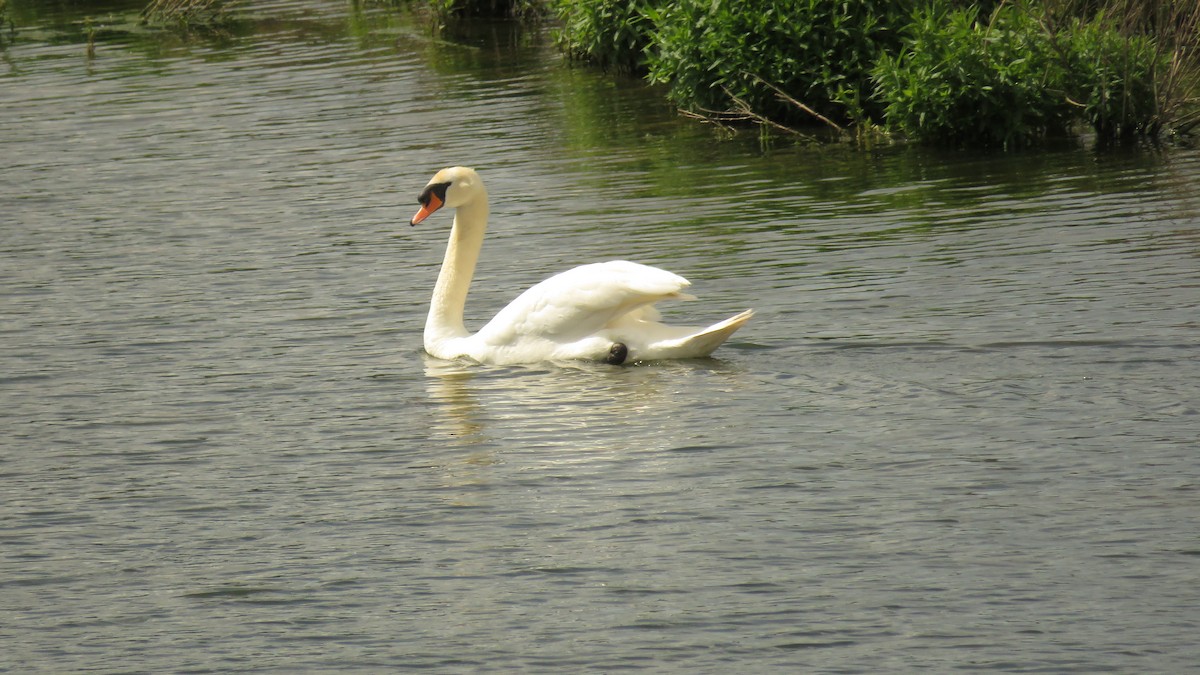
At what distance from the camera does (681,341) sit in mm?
9859

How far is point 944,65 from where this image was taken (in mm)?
15398

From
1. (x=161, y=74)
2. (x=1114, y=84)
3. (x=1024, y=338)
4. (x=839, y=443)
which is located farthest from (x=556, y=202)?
(x=161, y=74)

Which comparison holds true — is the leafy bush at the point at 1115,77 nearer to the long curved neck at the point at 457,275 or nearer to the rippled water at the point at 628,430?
the rippled water at the point at 628,430

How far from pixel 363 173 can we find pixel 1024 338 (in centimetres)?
886

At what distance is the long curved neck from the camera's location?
10.8 meters

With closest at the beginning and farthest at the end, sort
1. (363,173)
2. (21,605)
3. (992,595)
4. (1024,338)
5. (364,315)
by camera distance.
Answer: (992,595) → (21,605) → (1024,338) → (364,315) → (363,173)

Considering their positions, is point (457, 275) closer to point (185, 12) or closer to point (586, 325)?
point (586, 325)

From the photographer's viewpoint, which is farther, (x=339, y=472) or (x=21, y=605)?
(x=339, y=472)

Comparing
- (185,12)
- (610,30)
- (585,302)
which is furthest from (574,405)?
(185,12)

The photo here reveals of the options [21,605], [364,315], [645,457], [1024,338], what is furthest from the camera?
[364,315]

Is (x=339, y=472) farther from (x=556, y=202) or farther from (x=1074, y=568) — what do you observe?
(x=556, y=202)

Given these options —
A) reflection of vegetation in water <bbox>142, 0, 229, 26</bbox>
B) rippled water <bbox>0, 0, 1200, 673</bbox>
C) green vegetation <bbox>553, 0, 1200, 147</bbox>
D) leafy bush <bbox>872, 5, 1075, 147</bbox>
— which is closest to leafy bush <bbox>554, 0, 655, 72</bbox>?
green vegetation <bbox>553, 0, 1200, 147</bbox>

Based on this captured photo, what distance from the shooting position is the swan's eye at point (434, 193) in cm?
1116

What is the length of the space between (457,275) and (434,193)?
58cm
